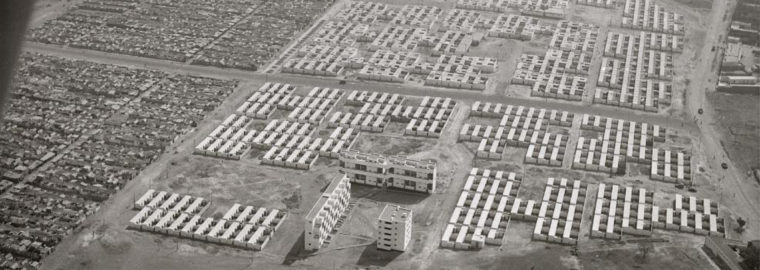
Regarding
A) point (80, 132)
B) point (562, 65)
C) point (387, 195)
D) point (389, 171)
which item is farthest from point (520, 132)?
point (80, 132)

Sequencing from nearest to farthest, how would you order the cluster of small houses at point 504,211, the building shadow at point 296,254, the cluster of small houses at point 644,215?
the building shadow at point 296,254 < the cluster of small houses at point 504,211 < the cluster of small houses at point 644,215

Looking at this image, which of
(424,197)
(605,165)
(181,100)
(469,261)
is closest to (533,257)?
(469,261)

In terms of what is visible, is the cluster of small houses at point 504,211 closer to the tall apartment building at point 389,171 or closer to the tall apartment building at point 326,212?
the tall apartment building at point 389,171

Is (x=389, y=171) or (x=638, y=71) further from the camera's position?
(x=638, y=71)

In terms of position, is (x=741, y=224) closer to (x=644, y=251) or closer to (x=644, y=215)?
(x=644, y=215)

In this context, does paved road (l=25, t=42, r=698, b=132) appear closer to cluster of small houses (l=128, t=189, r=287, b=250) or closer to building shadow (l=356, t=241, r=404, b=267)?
cluster of small houses (l=128, t=189, r=287, b=250)

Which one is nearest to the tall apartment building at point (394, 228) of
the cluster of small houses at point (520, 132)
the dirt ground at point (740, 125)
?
the cluster of small houses at point (520, 132)

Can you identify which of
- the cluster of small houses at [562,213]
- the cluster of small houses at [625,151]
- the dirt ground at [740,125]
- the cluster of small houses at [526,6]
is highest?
the cluster of small houses at [562,213]

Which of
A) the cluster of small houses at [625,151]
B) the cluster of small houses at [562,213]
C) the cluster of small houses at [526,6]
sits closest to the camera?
the cluster of small houses at [562,213]
